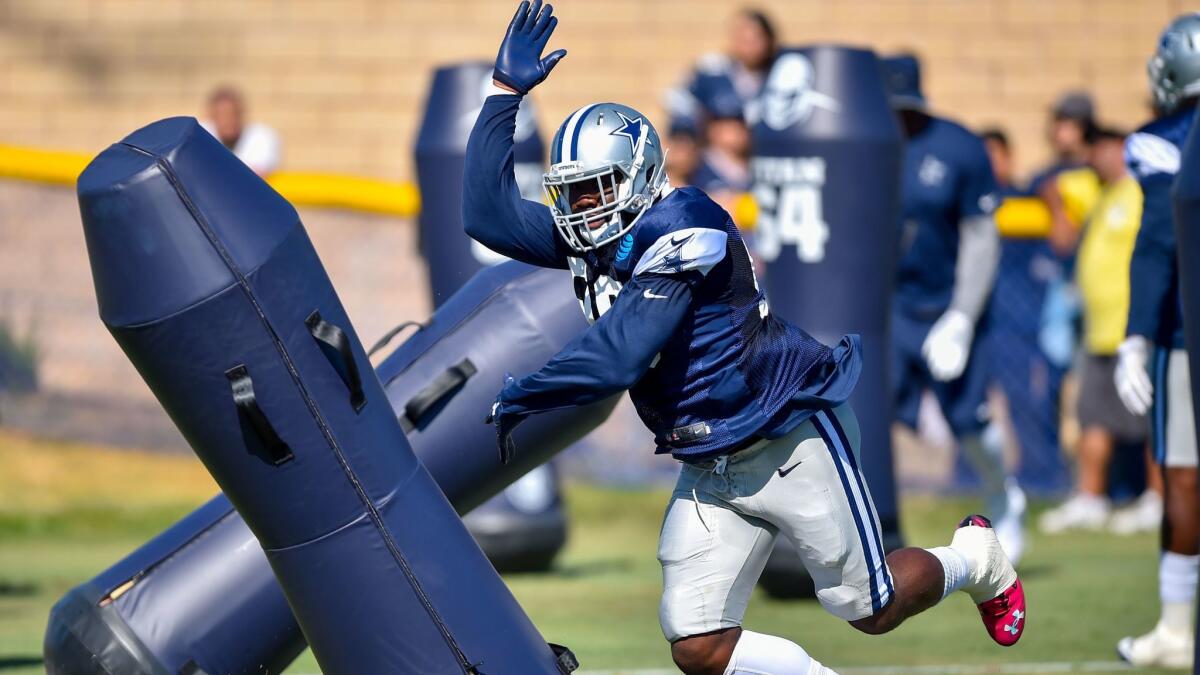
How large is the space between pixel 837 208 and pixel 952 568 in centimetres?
253

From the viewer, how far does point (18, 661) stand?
19.3 feet

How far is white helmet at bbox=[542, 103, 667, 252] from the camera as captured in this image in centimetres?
415

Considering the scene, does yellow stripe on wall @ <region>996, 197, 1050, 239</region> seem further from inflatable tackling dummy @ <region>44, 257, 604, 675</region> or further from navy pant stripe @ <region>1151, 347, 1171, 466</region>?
inflatable tackling dummy @ <region>44, 257, 604, 675</region>

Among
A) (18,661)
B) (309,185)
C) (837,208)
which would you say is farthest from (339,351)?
(309,185)

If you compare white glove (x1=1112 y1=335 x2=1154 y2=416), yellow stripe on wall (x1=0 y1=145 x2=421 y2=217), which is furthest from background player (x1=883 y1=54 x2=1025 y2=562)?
yellow stripe on wall (x1=0 y1=145 x2=421 y2=217)

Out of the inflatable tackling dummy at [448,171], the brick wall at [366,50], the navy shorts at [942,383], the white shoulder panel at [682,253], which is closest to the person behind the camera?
the white shoulder panel at [682,253]

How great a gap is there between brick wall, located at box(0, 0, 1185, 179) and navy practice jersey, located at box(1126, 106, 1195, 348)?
7.04 m

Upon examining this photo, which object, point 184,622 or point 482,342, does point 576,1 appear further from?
point 184,622

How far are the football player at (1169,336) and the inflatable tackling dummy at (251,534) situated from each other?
175cm

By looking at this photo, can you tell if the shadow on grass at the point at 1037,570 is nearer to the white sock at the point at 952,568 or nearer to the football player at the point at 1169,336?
the football player at the point at 1169,336

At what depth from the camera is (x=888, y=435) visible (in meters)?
7.07

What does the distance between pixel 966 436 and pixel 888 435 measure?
3.18 ft

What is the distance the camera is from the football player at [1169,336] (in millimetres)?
5668

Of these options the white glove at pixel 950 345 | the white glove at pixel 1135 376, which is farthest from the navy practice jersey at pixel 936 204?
the white glove at pixel 1135 376
